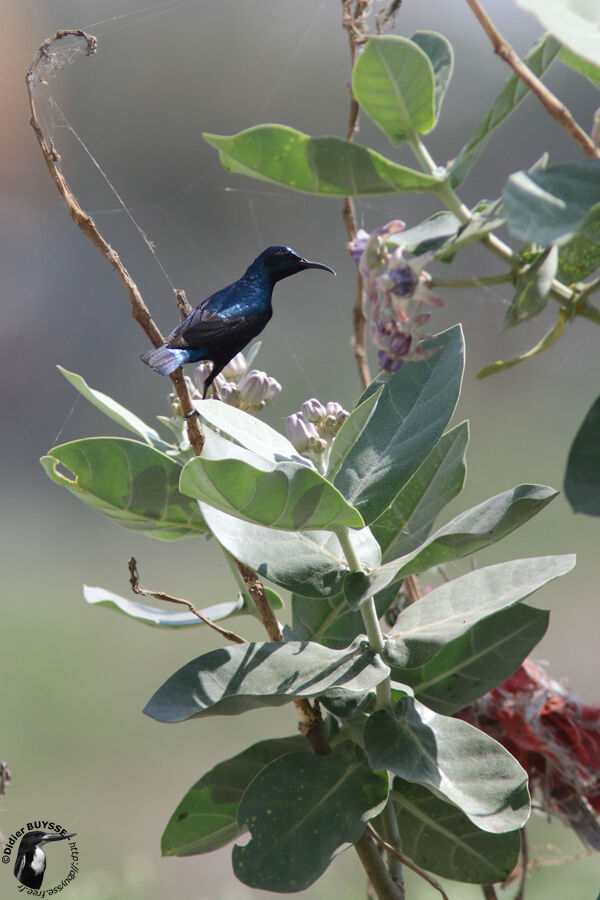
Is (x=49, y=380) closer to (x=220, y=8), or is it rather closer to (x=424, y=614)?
(x=220, y=8)

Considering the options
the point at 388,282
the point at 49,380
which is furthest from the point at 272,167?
the point at 49,380

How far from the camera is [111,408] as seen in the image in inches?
12.8

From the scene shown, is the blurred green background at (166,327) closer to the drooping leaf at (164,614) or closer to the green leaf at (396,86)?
the drooping leaf at (164,614)

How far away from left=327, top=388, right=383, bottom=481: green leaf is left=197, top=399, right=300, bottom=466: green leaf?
0.05 ft

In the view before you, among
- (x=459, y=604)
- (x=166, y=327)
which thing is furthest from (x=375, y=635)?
(x=166, y=327)

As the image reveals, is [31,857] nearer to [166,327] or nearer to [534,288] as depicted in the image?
[534,288]

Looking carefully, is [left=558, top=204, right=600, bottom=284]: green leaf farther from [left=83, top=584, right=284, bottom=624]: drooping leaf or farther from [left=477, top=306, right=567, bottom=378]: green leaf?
[left=83, top=584, right=284, bottom=624]: drooping leaf

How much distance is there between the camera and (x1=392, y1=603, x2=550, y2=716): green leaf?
1.12ft

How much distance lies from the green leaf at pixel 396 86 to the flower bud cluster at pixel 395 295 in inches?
1.1

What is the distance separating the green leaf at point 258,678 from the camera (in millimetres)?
270

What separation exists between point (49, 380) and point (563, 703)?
2.41 meters

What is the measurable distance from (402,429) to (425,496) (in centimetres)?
4

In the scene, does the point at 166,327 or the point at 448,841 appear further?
the point at 166,327

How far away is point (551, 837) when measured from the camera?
131 centimetres
